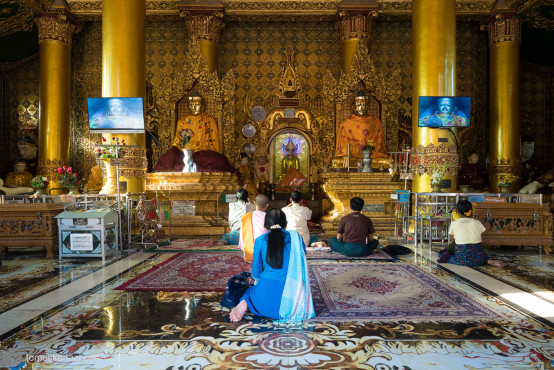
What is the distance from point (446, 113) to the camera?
315 inches

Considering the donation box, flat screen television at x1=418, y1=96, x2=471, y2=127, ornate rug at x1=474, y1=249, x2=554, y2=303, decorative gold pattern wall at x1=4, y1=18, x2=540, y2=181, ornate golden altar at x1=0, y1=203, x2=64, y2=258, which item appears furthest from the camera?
decorative gold pattern wall at x1=4, y1=18, x2=540, y2=181

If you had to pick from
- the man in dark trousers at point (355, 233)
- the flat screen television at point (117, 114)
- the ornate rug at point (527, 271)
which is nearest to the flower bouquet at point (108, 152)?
the flat screen television at point (117, 114)

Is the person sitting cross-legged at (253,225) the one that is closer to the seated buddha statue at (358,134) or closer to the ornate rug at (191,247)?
the ornate rug at (191,247)

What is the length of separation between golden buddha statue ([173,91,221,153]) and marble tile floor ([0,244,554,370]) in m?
7.42

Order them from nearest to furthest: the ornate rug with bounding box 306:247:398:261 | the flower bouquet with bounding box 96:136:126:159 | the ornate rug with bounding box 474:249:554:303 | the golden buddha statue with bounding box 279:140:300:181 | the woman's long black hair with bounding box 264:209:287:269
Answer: the woman's long black hair with bounding box 264:209:287:269
the ornate rug with bounding box 474:249:554:303
the ornate rug with bounding box 306:247:398:261
the flower bouquet with bounding box 96:136:126:159
the golden buddha statue with bounding box 279:140:300:181

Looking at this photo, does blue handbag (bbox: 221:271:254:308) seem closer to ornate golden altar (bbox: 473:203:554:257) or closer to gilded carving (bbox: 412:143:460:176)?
ornate golden altar (bbox: 473:203:554:257)

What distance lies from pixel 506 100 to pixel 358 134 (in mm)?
4240

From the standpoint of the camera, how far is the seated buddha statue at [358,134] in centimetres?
1103

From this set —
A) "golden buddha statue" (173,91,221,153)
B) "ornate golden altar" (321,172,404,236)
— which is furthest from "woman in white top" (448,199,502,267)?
"golden buddha statue" (173,91,221,153)

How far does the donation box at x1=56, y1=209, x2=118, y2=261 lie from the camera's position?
5.83 m

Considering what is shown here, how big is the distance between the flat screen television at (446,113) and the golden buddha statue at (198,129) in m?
5.32

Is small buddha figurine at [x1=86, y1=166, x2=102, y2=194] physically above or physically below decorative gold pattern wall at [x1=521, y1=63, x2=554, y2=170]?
below

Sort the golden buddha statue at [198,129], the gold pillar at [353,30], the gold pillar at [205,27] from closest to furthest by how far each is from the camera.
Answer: the golden buddha statue at [198,129] → the gold pillar at [353,30] → the gold pillar at [205,27]

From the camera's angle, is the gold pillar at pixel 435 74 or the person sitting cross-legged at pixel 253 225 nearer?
the person sitting cross-legged at pixel 253 225
